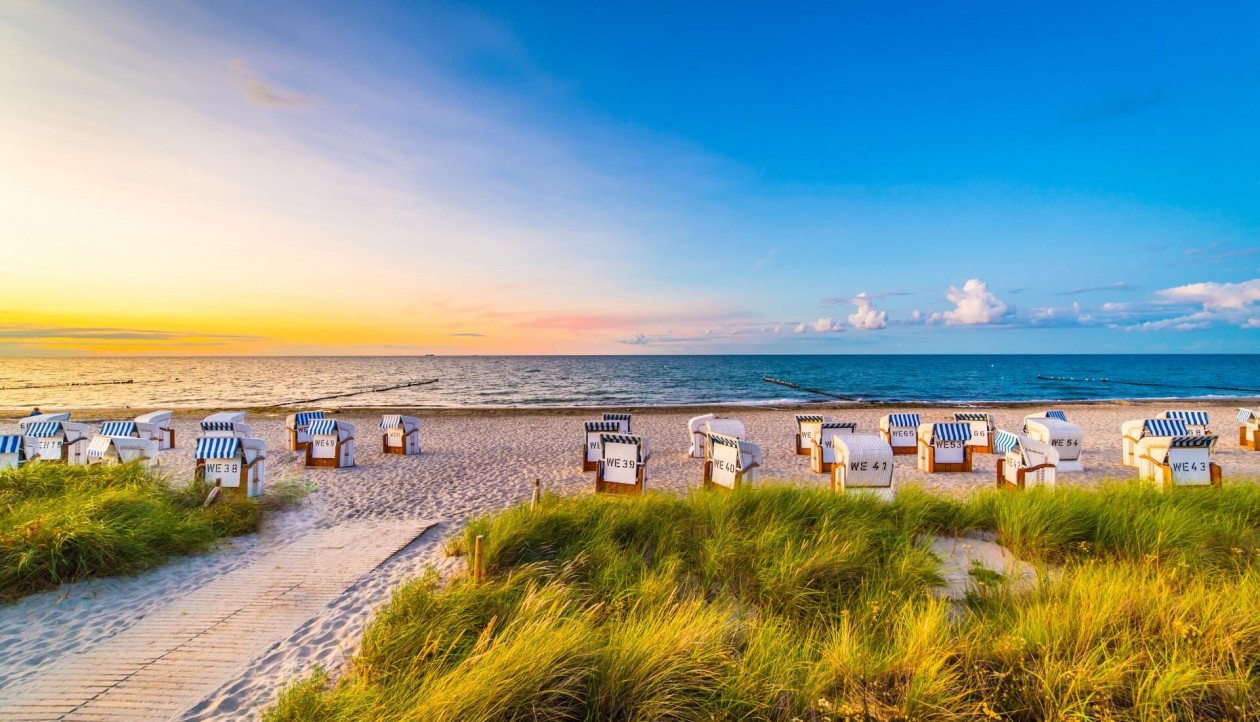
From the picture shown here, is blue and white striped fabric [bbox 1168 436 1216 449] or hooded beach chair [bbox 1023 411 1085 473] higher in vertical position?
blue and white striped fabric [bbox 1168 436 1216 449]

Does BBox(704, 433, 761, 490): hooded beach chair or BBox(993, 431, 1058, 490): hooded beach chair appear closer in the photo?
BBox(704, 433, 761, 490): hooded beach chair

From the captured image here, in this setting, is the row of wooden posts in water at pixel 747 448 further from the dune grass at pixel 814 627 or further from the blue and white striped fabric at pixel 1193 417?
the dune grass at pixel 814 627

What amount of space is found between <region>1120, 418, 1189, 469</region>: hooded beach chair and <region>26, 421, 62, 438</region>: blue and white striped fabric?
24.9 m

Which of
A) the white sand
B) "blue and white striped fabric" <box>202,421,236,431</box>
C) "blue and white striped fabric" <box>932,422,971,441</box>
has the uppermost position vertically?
"blue and white striped fabric" <box>202,421,236,431</box>

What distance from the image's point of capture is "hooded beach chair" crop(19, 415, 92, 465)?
1135 cm

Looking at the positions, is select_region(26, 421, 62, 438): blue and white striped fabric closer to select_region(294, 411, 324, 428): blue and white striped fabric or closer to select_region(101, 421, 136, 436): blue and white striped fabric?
select_region(101, 421, 136, 436): blue and white striped fabric

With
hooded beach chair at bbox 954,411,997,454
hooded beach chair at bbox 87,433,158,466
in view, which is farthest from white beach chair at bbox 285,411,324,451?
hooded beach chair at bbox 954,411,997,454

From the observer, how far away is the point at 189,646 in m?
4.47

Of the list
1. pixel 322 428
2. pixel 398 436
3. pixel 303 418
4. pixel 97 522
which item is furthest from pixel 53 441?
pixel 97 522

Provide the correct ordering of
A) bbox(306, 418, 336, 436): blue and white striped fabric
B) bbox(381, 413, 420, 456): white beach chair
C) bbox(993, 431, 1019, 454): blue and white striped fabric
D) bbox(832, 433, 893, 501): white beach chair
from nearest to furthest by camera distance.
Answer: bbox(832, 433, 893, 501): white beach chair
bbox(993, 431, 1019, 454): blue and white striped fabric
bbox(306, 418, 336, 436): blue and white striped fabric
bbox(381, 413, 420, 456): white beach chair

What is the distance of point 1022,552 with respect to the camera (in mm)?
5680

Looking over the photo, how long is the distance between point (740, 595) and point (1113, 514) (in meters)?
4.96

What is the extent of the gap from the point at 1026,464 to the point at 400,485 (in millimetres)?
13077

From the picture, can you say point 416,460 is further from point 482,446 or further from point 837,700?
point 837,700
